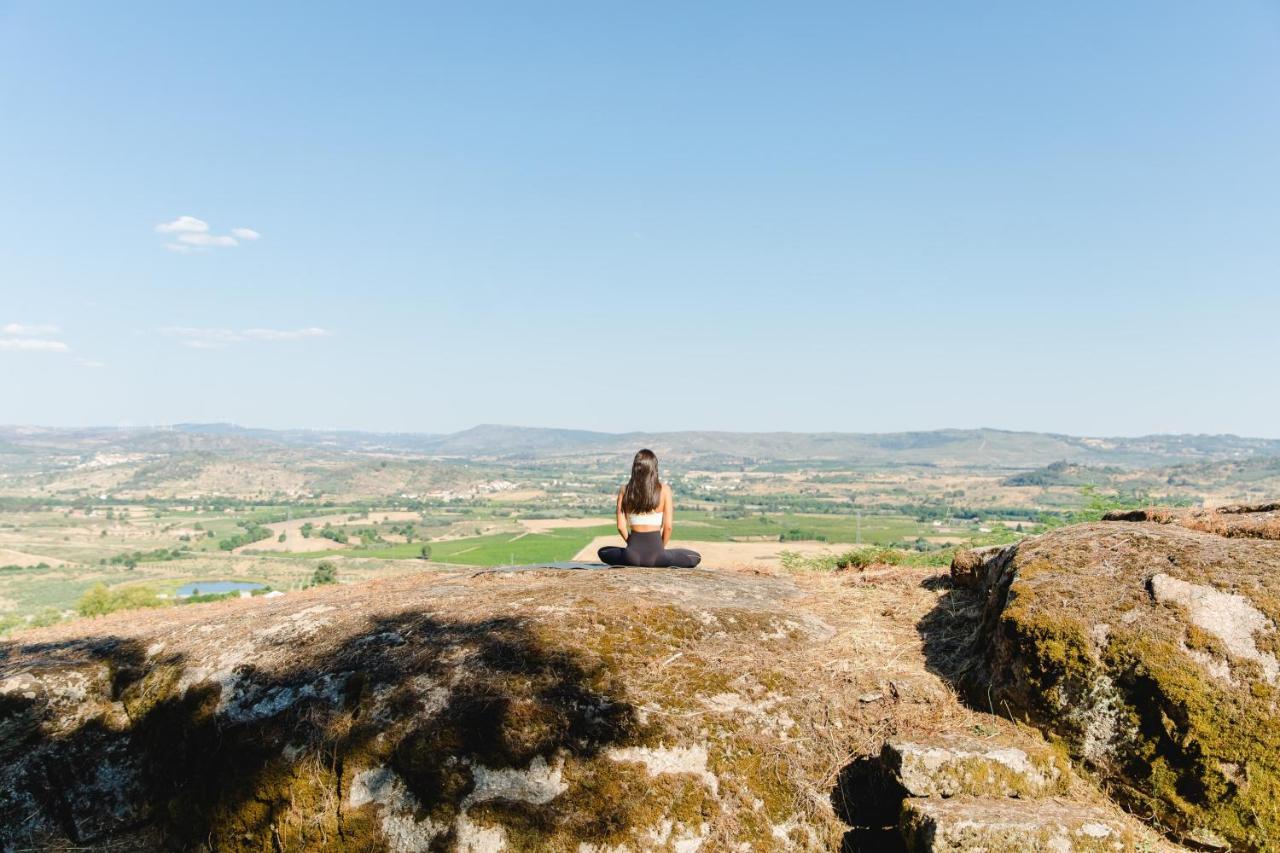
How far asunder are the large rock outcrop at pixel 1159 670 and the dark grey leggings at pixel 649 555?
16.6 ft

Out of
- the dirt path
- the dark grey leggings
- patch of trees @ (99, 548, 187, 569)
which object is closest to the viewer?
the dark grey leggings

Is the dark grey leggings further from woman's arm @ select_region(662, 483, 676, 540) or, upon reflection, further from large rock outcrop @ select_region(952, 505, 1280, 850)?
large rock outcrop @ select_region(952, 505, 1280, 850)

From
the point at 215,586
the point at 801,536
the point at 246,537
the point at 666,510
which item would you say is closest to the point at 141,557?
the point at 246,537

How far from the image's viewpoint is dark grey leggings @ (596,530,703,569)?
36.7ft

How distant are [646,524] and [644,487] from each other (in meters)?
0.64

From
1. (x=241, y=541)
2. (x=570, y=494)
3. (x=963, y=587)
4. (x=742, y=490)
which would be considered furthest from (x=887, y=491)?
(x=963, y=587)

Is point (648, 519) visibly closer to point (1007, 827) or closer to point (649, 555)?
point (649, 555)

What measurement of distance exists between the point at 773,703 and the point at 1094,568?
3460 millimetres

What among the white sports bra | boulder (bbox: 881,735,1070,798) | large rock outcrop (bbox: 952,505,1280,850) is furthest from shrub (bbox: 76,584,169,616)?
large rock outcrop (bbox: 952,505,1280,850)

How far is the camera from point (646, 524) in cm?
1143

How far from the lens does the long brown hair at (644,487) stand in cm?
1130

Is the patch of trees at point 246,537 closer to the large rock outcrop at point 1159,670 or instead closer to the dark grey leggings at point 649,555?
the dark grey leggings at point 649,555

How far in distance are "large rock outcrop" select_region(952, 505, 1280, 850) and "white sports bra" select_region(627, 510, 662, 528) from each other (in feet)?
17.7

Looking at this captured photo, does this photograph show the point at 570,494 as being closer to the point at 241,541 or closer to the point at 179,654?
the point at 241,541
